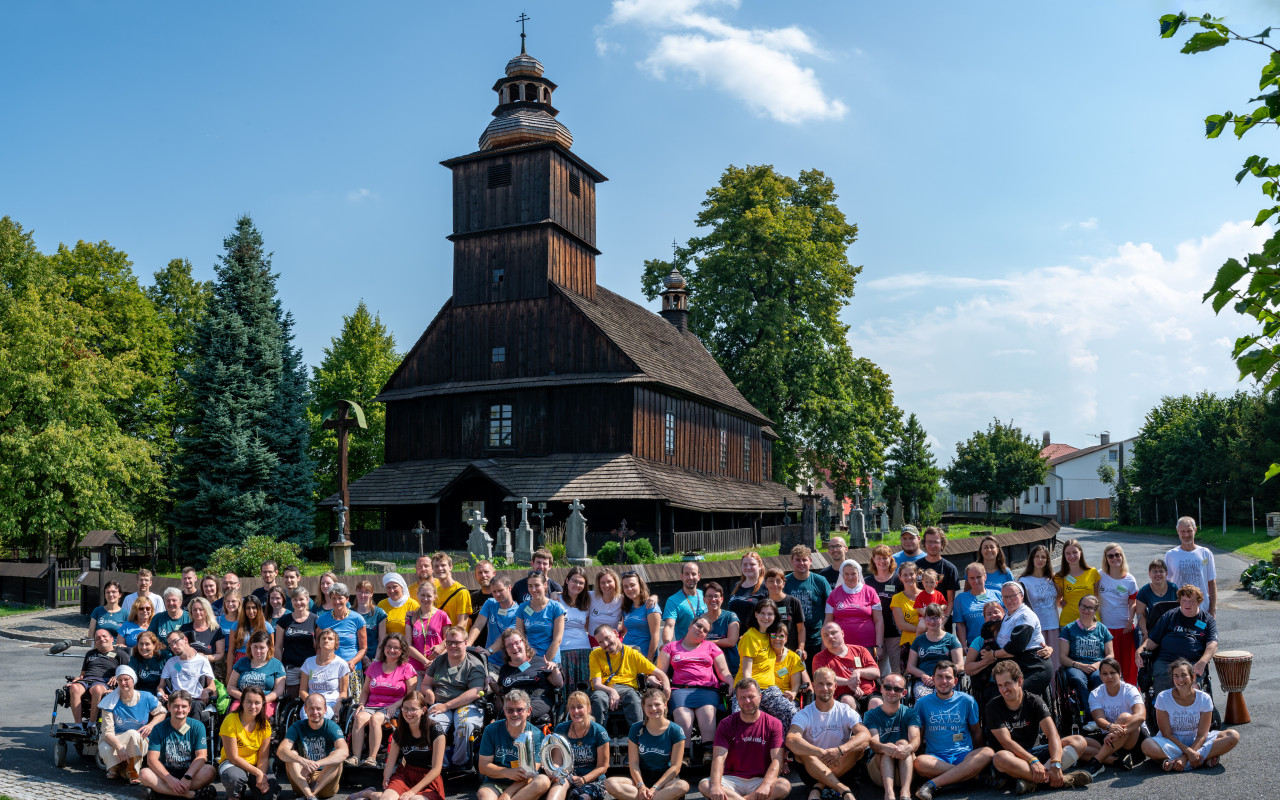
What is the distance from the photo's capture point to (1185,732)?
28.6ft

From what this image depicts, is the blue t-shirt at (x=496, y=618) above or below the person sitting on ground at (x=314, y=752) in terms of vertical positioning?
above

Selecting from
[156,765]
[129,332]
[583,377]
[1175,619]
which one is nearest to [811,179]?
[583,377]

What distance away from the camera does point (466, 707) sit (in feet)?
29.6

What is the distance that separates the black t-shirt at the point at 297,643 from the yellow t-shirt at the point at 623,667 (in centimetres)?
309

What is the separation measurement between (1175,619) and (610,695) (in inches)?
221

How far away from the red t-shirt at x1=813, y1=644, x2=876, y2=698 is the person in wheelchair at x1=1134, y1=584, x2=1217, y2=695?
114 inches

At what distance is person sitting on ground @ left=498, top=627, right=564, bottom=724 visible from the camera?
29.3ft

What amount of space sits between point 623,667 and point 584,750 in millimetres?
936

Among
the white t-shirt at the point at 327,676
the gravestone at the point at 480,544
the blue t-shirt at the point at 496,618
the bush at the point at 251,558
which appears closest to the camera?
the white t-shirt at the point at 327,676

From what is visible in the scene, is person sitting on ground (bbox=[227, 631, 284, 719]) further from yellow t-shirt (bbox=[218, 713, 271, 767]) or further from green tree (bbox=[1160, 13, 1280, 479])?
green tree (bbox=[1160, 13, 1280, 479])

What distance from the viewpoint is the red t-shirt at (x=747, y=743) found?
8.22m

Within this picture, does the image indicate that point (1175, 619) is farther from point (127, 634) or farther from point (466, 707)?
point (127, 634)

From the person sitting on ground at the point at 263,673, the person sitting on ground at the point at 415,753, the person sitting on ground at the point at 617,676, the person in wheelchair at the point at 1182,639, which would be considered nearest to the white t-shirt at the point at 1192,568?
the person in wheelchair at the point at 1182,639

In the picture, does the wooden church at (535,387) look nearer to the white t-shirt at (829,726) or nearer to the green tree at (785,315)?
the green tree at (785,315)
